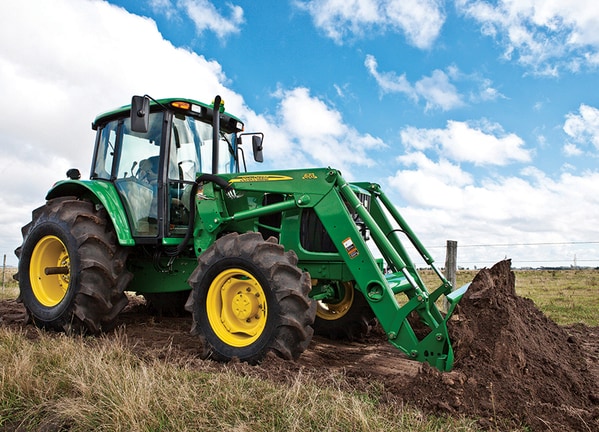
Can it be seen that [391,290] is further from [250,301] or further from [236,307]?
[236,307]

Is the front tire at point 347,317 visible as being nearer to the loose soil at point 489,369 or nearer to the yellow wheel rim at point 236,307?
the loose soil at point 489,369

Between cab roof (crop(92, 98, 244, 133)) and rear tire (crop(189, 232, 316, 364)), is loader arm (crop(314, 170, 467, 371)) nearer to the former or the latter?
rear tire (crop(189, 232, 316, 364))

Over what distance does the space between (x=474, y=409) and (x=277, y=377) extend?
59.9 inches

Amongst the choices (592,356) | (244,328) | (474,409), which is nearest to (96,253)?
(244,328)

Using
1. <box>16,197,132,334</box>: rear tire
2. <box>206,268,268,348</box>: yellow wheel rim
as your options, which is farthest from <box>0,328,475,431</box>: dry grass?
<box>16,197,132,334</box>: rear tire

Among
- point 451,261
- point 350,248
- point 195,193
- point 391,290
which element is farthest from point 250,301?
point 451,261

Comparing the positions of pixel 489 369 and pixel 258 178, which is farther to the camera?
pixel 258 178

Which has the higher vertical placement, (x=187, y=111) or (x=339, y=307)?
(x=187, y=111)

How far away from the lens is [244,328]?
5.25 meters

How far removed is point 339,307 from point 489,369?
2.85 meters

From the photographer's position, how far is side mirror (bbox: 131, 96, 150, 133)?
5.61 m

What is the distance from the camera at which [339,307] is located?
6.83 meters

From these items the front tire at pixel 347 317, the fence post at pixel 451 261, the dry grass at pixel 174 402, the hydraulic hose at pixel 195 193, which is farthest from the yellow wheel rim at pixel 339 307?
the fence post at pixel 451 261

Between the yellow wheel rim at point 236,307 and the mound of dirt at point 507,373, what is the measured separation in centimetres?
167
